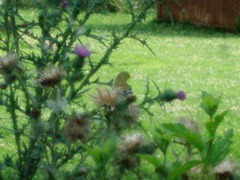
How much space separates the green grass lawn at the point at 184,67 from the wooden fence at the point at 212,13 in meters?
0.35

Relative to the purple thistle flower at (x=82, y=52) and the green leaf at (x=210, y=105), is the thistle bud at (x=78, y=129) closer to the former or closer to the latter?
the green leaf at (x=210, y=105)

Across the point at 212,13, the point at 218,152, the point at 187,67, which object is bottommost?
the point at 212,13

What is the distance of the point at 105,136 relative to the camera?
1755 millimetres

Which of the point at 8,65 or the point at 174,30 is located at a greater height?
the point at 8,65

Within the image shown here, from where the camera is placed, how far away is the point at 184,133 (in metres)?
1.58

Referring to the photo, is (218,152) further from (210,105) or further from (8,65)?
(8,65)

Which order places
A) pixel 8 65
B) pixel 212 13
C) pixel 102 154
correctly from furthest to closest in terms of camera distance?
pixel 212 13, pixel 8 65, pixel 102 154

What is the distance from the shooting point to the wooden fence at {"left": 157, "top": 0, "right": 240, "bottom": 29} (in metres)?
19.3

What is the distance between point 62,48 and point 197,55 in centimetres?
1178

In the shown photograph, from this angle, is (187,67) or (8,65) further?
(187,67)

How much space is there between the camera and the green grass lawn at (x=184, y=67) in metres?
8.64

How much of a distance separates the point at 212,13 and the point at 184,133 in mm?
18324

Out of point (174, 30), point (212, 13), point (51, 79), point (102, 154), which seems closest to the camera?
point (102, 154)

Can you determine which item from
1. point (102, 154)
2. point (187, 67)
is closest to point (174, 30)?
point (187, 67)
